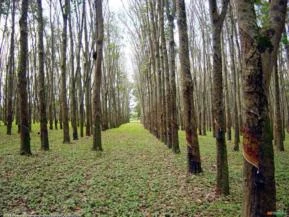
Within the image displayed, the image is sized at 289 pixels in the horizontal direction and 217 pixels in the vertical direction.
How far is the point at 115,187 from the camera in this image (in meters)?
6.16

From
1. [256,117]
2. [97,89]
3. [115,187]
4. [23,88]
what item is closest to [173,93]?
[97,89]

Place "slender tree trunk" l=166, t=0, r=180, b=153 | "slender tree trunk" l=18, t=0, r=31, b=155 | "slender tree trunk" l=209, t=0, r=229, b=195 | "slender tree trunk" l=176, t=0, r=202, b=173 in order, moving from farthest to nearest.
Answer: "slender tree trunk" l=166, t=0, r=180, b=153 → "slender tree trunk" l=18, t=0, r=31, b=155 → "slender tree trunk" l=176, t=0, r=202, b=173 → "slender tree trunk" l=209, t=0, r=229, b=195

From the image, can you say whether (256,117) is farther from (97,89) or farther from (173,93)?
(97,89)

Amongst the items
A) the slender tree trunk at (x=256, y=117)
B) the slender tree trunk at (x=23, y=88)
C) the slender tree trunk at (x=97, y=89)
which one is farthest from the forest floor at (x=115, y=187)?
the slender tree trunk at (x=97, y=89)

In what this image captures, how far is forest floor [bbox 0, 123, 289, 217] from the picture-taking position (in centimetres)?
480

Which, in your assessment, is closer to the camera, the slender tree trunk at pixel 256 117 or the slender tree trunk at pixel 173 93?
the slender tree trunk at pixel 256 117

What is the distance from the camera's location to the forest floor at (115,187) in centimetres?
480

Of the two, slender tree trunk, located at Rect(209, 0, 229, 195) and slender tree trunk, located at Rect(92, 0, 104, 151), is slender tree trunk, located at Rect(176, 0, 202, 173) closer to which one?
slender tree trunk, located at Rect(209, 0, 229, 195)

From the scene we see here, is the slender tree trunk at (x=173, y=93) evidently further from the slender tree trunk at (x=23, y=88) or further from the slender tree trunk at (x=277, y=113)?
the slender tree trunk at (x=23, y=88)

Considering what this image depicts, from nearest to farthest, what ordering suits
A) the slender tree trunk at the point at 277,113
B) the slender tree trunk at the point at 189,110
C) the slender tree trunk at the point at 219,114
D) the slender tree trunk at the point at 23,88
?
the slender tree trunk at the point at 219,114, the slender tree trunk at the point at 189,110, the slender tree trunk at the point at 23,88, the slender tree trunk at the point at 277,113

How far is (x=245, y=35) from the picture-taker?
3336 mm

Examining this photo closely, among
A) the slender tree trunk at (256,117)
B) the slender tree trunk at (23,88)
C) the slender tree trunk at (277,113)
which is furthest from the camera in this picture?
the slender tree trunk at (277,113)

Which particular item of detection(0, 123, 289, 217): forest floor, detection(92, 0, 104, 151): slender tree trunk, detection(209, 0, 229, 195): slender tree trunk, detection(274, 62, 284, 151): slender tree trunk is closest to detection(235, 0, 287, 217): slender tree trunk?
detection(0, 123, 289, 217): forest floor

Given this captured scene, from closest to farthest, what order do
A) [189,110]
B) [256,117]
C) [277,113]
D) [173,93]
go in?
[256,117] → [189,110] → [173,93] → [277,113]
